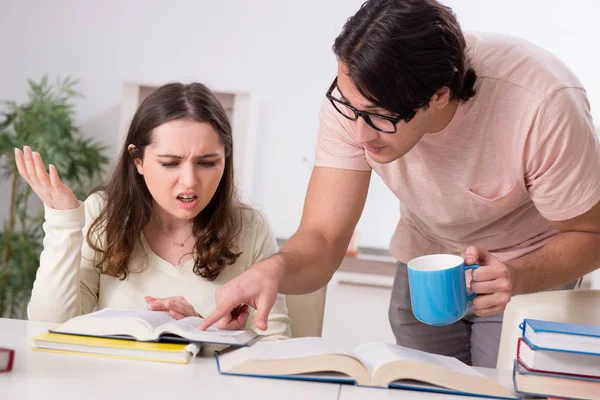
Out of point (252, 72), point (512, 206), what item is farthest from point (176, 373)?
point (252, 72)

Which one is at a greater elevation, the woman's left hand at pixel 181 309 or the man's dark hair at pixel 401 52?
the man's dark hair at pixel 401 52

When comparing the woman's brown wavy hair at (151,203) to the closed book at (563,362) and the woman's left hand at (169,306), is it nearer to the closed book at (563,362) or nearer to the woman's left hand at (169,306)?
the woman's left hand at (169,306)

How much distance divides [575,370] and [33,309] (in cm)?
128

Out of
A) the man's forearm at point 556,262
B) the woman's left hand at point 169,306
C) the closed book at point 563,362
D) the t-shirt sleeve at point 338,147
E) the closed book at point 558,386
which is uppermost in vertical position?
the t-shirt sleeve at point 338,147

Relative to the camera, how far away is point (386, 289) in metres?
3.73

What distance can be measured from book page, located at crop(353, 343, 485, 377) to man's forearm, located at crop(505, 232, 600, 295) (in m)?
0.24

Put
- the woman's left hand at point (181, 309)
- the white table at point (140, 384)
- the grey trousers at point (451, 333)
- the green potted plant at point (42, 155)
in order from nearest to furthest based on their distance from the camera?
1. the white table at point (140, 384)
2. the woman's left hand at point (181, 309)
3. the grey trousers at point (451, 333)
4. the green potted plant at point (42, 155)

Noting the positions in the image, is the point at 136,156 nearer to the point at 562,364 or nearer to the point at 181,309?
the point at 181,309

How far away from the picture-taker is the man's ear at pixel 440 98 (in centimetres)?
150

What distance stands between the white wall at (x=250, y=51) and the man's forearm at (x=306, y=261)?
2408 mm

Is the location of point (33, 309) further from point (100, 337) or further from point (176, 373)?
point (176, 373)

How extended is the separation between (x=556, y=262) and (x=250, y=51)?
300 centimetres

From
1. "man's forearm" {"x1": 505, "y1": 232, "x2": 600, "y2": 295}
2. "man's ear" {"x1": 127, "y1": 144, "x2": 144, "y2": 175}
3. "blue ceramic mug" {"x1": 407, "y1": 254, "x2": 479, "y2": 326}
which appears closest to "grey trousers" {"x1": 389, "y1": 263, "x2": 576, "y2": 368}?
"man's forearm" {"x1": 505, "y1": 232, "x2": 600, "y2": 295}

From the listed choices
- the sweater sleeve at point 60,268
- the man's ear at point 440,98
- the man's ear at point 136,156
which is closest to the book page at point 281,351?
the man's ear at point 440,98
